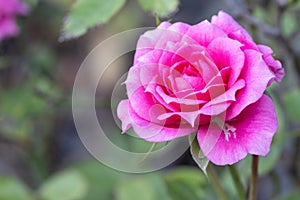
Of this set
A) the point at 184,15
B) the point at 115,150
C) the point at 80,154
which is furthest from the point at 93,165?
the point at 184,15

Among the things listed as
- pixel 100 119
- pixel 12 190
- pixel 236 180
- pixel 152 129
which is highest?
pixel 152 129

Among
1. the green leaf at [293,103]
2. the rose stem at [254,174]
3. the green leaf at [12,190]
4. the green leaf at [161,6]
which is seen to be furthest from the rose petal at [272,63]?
the green leaf at [12,190]

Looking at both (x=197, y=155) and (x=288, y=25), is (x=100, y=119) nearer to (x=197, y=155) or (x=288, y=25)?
(x=288, y=25)

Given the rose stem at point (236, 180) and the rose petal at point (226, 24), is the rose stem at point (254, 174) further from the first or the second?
the rose petal at point (226, 24)

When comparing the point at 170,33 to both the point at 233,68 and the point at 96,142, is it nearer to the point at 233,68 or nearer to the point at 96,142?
the point at 233,68

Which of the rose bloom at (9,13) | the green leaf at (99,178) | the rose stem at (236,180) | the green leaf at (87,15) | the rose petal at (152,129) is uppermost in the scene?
the rose petal at (152,129)

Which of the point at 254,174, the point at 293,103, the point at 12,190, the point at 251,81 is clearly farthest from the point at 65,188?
the point at 251,81
